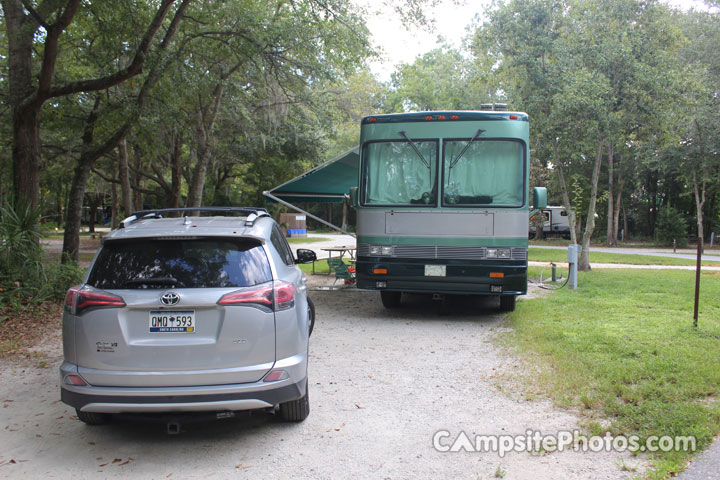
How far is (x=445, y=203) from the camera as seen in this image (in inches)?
358

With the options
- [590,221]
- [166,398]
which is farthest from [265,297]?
[590,221]

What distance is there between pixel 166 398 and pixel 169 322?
20.7 inches

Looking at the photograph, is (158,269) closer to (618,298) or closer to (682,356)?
(682,356)

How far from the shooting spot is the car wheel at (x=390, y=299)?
34.6 feet

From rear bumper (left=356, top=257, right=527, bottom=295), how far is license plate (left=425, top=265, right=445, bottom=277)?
0.05 meters

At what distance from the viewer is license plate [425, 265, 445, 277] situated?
8.97 metres

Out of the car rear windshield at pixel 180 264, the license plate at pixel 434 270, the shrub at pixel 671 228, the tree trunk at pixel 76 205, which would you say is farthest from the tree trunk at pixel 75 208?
the shrub at pixel 671 228

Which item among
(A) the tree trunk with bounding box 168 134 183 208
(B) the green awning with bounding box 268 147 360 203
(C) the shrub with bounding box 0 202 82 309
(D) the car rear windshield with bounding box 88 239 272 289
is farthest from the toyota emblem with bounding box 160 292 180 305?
(A) the tree trunk with bounding box 168 134 183 208

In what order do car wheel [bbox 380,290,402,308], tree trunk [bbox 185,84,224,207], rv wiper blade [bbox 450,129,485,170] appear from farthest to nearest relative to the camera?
tree trunk [bbox 185,84,224,207], car wheel [bbox 380,290,402,308], rv wiper blade [bbox 450,129,485,170]

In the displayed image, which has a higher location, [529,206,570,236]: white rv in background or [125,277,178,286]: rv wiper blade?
[529,206,570,236]: white rv in background

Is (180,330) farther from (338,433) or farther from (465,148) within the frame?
(465,148)

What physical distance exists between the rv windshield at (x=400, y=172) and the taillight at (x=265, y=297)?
5154 mm

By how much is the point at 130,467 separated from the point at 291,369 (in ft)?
4.23

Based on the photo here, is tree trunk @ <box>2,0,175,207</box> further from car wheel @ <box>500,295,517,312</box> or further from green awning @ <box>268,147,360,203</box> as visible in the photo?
car wheel @ <box>500,295,517,312</box>
